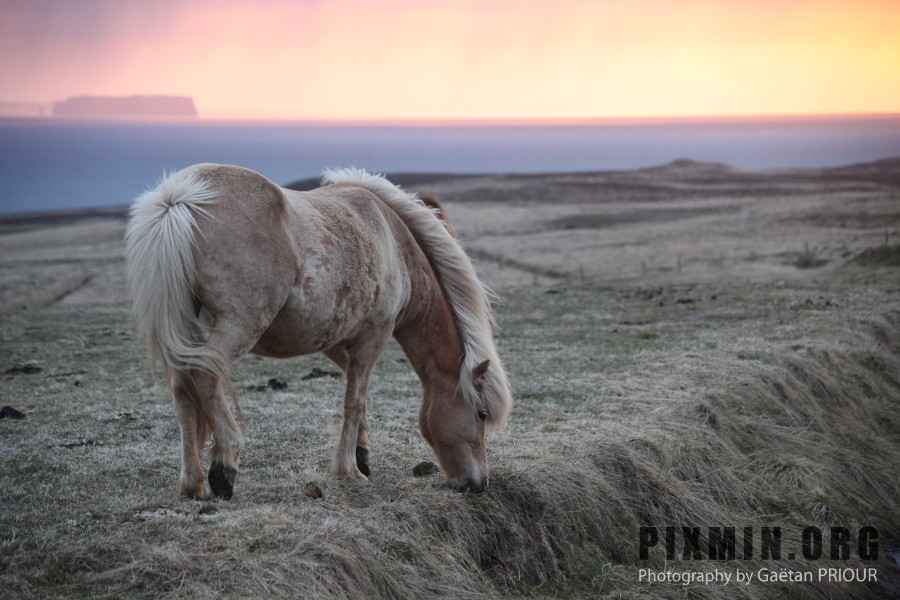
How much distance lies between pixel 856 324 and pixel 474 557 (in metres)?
11.2

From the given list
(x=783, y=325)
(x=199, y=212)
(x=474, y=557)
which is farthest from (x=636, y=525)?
(x=783, y=325)

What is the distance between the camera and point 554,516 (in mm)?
6910

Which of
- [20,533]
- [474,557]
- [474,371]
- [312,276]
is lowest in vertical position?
[474,557]

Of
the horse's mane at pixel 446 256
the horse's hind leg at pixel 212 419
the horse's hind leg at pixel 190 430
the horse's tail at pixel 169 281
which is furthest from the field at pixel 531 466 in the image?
the horse's mane at pixel 446 256

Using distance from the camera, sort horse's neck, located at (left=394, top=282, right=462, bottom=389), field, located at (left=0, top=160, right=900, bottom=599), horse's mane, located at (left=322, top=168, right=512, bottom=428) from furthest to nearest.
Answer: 1. horse's mane, located at (left=322, top=168, right=512, bottom=428)
2. horse's neck, located at (left=394, top=282, right=462, bottom=389)
3. field, located at (left=0, top=160, right=900, bottom=599)

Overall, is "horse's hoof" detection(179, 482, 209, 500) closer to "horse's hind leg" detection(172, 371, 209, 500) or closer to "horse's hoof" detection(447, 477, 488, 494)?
"horse's hind leg" detection(172, 371, 209, 500)

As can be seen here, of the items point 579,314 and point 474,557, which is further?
point 579,314

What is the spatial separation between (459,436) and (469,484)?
42cm

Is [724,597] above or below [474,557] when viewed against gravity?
below

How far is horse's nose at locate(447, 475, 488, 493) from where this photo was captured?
6.48 metres

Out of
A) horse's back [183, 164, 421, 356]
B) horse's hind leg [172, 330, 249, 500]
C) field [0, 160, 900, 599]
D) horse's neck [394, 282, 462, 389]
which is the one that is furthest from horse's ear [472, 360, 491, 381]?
horse's hind leg [172, 330, 249, 500]

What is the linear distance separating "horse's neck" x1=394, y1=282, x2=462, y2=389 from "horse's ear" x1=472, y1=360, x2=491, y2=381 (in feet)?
0.73

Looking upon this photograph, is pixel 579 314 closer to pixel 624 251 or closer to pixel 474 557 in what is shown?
pixel 474 557

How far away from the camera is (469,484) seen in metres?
6.48
